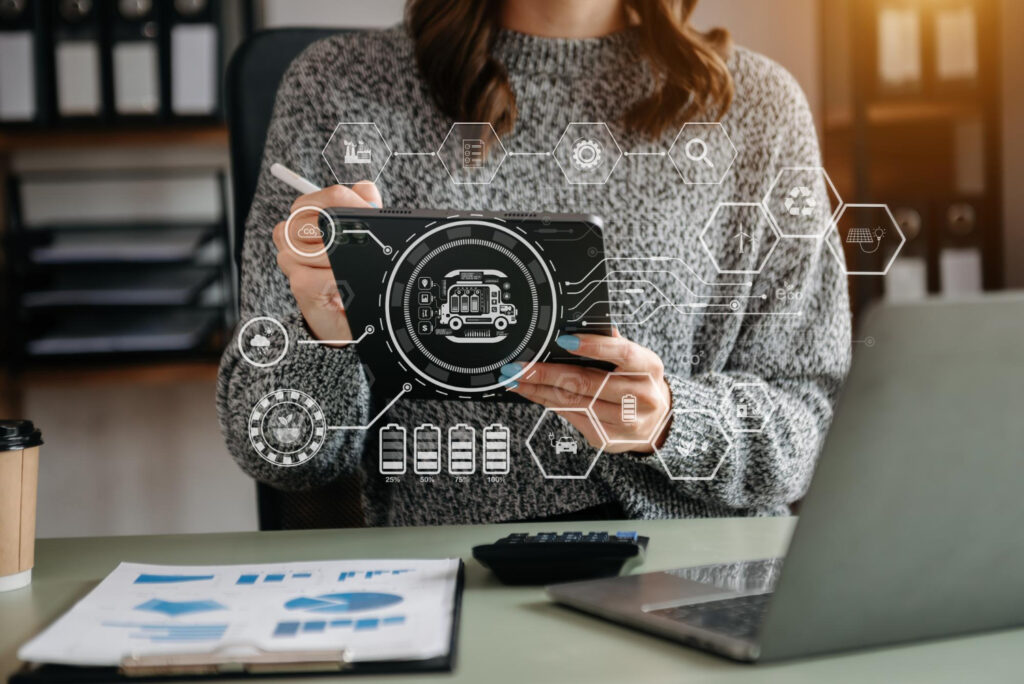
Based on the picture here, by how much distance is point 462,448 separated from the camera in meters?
0.66

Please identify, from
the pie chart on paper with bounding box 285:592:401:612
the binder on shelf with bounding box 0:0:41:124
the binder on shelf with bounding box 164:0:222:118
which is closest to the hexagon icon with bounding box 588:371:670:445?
the pie chart on paper with bounding box 285:592:401:612

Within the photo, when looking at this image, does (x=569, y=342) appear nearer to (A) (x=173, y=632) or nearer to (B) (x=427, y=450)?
(B) (x=427, y=450)

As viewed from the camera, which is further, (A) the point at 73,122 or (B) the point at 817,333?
(A) the point at 73,122

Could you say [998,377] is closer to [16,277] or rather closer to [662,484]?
[662,484]

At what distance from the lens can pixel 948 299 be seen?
35 cm

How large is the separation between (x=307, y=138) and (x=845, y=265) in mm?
393

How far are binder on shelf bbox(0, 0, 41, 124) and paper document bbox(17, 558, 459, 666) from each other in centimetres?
99

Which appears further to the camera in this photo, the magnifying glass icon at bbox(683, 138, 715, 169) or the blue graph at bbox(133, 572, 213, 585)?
the magnifying glass icon at bbox(683, 138, 715, 169)

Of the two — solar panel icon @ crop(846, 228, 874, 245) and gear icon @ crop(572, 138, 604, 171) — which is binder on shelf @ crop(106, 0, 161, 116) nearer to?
gear icon @ crop(572, 138, 604, 171)

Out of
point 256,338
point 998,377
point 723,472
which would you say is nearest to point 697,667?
point 998,377

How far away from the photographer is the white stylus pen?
663 mm

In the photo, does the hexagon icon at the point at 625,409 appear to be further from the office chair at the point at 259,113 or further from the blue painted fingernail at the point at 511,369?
the office chair at the point at 259,113

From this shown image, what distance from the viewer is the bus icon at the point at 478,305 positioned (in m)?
0.62

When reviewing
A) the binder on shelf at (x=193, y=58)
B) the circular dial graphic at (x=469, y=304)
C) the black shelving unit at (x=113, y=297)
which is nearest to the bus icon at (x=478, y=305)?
the circular dial graphic at (x=469, y=304)
